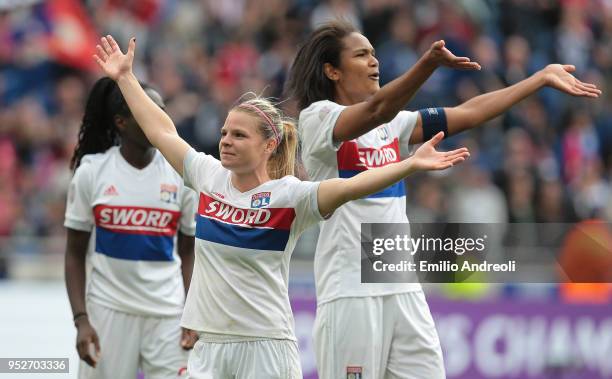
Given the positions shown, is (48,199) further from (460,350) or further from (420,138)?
(420,138)

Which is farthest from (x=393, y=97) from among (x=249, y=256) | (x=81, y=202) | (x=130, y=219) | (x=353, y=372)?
(x=81, y=202)

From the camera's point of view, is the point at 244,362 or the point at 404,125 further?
the point at 404,125

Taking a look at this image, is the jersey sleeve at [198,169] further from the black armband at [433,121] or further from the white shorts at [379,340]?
the black armband at [433,121]

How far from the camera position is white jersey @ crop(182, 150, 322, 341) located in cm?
579

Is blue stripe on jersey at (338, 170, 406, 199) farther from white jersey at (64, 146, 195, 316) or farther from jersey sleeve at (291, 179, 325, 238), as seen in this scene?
white jersey at (64, 146, 195, 316)

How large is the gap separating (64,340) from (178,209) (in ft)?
9.81

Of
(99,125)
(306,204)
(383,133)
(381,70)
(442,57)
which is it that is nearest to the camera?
(442,57)

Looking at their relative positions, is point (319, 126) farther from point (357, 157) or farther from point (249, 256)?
point (249, 256)

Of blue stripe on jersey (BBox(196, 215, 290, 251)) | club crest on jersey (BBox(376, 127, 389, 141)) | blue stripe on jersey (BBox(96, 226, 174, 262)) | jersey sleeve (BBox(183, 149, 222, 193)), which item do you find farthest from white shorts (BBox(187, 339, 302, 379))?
club crest on jersey (BBox(376, 127, 389, 141))

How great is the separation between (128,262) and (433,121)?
193cm

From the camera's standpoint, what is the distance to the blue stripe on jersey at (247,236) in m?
5.79

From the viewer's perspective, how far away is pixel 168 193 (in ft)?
23.3

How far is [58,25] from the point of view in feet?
54.3

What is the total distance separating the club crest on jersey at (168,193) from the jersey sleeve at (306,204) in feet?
4.73
